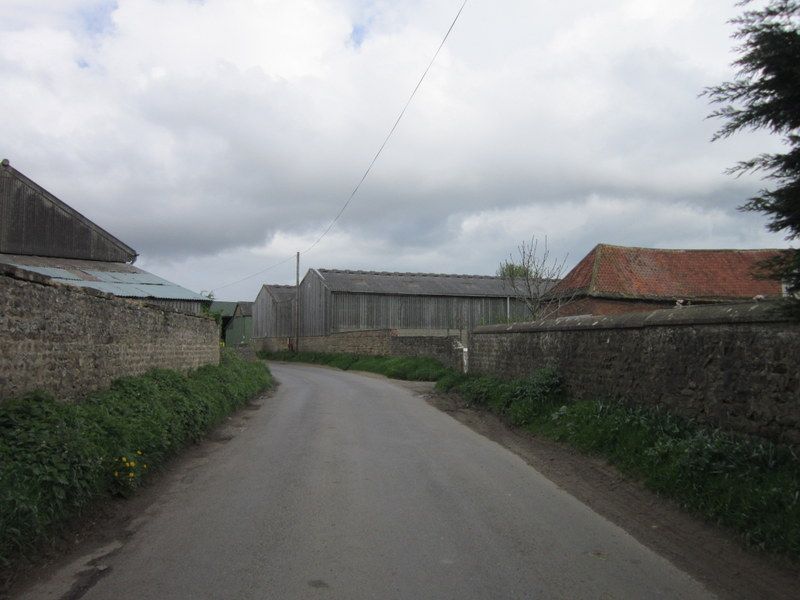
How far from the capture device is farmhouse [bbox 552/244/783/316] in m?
26.6

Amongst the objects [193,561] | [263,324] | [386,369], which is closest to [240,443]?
[193,561]

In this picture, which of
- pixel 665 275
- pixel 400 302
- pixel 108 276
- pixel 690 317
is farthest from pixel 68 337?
pixel 400 302

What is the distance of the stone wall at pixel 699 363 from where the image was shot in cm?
648

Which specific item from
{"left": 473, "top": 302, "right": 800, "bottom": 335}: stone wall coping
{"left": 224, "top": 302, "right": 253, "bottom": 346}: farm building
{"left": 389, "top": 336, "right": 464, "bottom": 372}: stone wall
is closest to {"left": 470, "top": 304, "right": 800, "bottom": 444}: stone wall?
{"left": 473, "top": 302, "right": 800, "bottom": 335}: stone wall coping

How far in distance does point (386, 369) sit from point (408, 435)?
58.6ft

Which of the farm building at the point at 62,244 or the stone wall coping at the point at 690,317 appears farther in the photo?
the farm building at the point at 62,244

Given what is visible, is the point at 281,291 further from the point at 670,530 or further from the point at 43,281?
the point at 670,530

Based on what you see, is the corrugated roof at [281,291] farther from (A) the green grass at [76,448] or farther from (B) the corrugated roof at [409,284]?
(A) the green grass at [76,448]

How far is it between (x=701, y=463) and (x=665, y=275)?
926 inches

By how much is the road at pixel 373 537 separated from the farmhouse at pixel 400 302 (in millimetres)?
32660

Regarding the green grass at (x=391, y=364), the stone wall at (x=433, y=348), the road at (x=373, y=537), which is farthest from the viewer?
the green grass at (x=391, y=364)

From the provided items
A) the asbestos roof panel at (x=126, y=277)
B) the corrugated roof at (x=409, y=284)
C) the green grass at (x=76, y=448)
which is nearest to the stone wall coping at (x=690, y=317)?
the green grass at (x=76, y=448)

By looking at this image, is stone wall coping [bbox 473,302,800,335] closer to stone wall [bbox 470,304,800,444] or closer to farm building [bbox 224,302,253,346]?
stone wall [bbox 470,304,800,444]

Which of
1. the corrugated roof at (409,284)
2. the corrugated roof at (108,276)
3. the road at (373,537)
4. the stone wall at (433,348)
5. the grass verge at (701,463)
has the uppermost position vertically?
the corrugated roof at (409,284)
